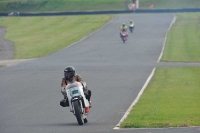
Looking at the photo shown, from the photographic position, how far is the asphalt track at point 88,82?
41.5 feet

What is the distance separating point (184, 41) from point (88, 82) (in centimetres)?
2292

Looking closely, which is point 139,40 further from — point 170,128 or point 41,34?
point 170,128

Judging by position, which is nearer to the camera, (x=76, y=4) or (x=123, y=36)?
(x=123, y=36)

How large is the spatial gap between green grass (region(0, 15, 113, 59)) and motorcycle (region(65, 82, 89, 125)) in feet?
79.1

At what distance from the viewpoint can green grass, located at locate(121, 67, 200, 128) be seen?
12240mm

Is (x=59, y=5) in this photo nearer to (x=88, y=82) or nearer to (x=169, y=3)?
(x=169, y=3)

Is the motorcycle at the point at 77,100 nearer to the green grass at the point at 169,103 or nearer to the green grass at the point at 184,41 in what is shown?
the green grass at the point at 169,103

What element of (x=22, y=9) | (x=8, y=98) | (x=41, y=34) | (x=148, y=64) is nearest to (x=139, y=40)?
(x=41, y=34)

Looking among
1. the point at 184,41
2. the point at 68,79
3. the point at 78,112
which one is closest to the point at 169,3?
the point at 184,41

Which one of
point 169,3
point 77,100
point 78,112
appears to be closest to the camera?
point 78,112

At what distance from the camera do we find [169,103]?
1609cm

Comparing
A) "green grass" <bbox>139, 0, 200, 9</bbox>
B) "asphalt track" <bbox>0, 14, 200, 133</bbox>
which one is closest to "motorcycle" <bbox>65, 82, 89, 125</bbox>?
"asphalt track" <bbox>0, 14, 200, 133</bbox>

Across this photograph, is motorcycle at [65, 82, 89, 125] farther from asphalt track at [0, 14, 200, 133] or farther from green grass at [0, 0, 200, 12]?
green grass at [0, 0, 200, 12]

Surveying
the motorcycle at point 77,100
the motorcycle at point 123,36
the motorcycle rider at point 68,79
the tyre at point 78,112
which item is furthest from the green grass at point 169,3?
the tyre at point 78,112
